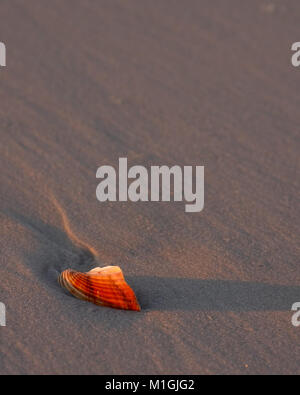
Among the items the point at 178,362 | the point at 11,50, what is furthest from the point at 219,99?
the point at 178,362

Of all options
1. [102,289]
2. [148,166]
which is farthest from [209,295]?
[148,166]

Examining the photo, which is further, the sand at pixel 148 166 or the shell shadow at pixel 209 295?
the shell shadow at pixel 209 295

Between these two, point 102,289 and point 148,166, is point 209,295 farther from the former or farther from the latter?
point 148,166

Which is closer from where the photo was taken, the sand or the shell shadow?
the sand

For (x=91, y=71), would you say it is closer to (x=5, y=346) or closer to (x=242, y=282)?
(x=242, y=282)
